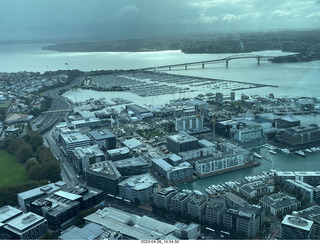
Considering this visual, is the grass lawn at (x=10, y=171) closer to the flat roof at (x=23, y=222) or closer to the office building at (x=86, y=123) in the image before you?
the flat roof at (x=23, y=222)

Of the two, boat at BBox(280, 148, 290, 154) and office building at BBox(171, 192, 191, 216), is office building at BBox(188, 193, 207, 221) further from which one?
boat at BBox(280, 148, 290, 154)

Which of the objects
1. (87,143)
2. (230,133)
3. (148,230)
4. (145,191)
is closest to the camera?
(148,230)

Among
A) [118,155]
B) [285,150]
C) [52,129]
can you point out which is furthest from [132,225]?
[52,129]

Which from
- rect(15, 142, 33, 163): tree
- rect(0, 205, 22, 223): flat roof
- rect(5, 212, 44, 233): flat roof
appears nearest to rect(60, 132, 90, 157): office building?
rect(15, 142, 33, 163): tree

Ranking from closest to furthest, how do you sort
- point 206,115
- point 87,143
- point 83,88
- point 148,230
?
point 148,230, point 87,143, point 206,115, point 83,88

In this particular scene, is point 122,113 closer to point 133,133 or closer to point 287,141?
point 133,133

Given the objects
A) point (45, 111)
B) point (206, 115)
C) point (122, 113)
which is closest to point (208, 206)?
point (206, 115)
